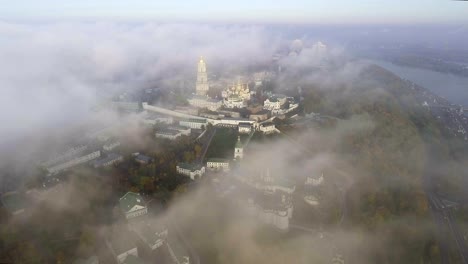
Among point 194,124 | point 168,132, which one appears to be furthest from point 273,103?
point 168,132

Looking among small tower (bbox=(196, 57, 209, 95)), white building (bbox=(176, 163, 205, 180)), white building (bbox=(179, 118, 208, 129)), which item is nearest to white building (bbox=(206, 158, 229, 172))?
white building (bbox=(176, 163, 205, 180))

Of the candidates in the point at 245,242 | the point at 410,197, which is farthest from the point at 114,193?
the point at 410,197

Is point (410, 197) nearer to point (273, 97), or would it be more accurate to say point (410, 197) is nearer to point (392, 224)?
point (392, 224)

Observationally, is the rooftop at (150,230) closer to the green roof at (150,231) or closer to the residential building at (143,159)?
the green roof at (150,231)

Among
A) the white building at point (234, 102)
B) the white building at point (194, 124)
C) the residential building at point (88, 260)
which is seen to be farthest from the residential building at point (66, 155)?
the white building at point (234, 102)

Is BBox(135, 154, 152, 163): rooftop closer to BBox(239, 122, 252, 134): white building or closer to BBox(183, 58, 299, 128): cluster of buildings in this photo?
BBox(239, 122, 252, 134): white building
